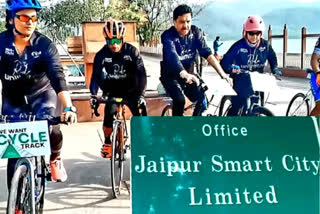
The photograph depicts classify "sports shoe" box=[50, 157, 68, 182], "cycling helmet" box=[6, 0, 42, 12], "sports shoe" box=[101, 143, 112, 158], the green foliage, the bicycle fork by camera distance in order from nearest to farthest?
the bicycle fork < "cycling helmet" box=[6, 0, 42, 12] < "sports shoe" box=[50, 157, 68, 182] < the green foliage < "sports shoe" box=[101, 143, 112, 158]

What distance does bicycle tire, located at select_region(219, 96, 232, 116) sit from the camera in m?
3.01

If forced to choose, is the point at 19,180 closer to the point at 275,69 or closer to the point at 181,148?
the point at 181,148

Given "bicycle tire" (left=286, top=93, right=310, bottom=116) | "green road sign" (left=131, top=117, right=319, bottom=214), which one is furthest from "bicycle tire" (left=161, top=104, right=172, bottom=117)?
"bicycle tire" (left=286, top=93, right=310, bottom=116)

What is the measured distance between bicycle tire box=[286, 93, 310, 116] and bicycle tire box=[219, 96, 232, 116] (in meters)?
0.42

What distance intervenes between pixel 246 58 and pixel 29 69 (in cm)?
142

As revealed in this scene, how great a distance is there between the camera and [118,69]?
2.89 metres

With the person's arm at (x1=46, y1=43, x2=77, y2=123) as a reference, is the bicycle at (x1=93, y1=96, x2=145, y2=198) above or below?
below

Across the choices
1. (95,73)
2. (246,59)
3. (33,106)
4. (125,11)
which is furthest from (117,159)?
(246,59)

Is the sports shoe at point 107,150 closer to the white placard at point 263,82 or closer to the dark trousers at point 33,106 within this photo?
the dark trousers at point 33,106

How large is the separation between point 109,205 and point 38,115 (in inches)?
31.3

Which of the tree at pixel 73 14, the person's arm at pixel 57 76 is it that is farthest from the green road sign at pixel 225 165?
the tree at pixel 73 14

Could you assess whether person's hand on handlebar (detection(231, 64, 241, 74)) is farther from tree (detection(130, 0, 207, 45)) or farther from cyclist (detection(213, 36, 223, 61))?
tree (detection(130, 0, 207, 45))

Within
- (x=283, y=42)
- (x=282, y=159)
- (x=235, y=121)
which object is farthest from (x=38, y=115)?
(x=283, y=42)

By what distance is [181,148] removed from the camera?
2580 mm
